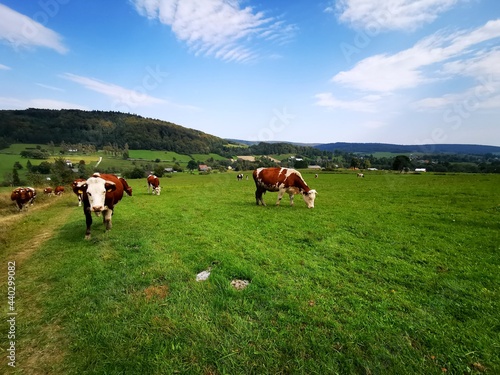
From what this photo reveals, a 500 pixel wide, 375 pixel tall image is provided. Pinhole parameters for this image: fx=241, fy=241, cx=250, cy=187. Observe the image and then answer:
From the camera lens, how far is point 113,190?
10.4 metres

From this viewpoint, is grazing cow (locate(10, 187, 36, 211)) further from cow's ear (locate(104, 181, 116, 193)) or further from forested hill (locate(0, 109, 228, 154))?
forested hill (locate(0, 109, 228, 154))

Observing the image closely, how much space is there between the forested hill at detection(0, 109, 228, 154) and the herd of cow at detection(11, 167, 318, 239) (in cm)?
11449

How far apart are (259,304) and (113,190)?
8.28 meters

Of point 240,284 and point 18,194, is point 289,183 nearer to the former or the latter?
point 240,284

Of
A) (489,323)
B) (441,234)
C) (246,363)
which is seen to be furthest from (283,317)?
(441,234)

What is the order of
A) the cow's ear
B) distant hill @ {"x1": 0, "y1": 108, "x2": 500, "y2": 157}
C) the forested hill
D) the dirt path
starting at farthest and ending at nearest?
distant hill @ {"x1": 0, "y1": 108, "x2": 500, "y2": 157} → the forested hill → the cow's ear → the dirt path

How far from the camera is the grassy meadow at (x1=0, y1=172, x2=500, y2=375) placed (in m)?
3.92

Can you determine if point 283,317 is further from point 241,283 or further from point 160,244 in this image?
point 160,244

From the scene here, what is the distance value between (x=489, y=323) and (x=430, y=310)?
92 centimetres

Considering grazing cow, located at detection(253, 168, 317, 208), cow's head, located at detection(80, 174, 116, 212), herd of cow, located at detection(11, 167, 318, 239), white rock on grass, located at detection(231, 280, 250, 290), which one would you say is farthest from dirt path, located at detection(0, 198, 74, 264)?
grazing cow, located at detection(253, 168, 317, 208)

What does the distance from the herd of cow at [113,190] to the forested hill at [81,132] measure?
11449cm

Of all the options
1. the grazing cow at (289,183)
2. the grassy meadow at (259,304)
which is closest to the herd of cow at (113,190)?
the grazing cow at (289,183)

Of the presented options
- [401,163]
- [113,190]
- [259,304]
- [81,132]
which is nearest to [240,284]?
[259,304]

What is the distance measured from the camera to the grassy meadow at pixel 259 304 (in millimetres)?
3924
